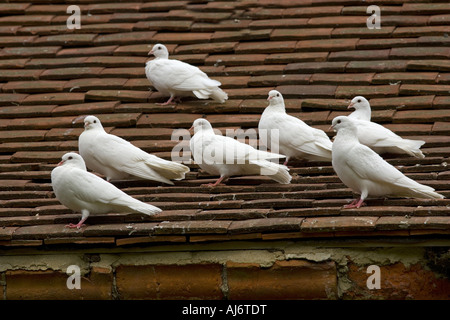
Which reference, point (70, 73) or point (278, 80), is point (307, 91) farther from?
point (70, 73)

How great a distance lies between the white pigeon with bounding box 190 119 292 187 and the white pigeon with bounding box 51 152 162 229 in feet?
2.34

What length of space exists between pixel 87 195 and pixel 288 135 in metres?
1.51

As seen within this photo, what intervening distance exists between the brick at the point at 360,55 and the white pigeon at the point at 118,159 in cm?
180

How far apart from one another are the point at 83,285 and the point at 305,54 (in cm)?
285

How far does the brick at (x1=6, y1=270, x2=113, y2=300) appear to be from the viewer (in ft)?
21.0

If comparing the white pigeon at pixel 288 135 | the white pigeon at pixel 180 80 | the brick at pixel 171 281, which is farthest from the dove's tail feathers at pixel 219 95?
the brick at pixel 171 281

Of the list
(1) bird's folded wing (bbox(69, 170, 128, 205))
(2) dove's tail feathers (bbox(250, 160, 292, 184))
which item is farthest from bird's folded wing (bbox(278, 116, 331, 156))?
(1) bird's folded wing (bbox(69, 170, 128, 205))

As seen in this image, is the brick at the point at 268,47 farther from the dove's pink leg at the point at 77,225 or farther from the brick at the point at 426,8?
the dove's pink leg at the point at 77,225

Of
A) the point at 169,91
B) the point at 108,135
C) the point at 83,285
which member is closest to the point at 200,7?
the point at 169,91

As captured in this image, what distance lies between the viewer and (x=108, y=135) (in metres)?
7.34

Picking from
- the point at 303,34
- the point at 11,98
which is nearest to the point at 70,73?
the point at 11,98

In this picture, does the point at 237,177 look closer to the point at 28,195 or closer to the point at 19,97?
the point at 28,195

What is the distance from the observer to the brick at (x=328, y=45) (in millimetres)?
8406

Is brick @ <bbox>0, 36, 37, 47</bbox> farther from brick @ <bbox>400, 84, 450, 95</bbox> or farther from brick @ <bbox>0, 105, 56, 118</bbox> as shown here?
brick @ <bbox>400, 84, 450, 95</bbox>
